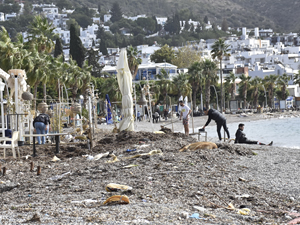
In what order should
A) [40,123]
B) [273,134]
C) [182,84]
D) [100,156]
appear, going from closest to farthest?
[100,156]
[40,123]
[273,134]
[182,84]

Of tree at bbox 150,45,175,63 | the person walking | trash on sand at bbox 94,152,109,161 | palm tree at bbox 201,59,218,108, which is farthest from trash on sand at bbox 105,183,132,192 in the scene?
tree at bbox 150,45,175,63

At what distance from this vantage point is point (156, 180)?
7.70m

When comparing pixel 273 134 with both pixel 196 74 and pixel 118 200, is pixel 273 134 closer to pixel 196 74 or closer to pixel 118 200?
pixel 118 200

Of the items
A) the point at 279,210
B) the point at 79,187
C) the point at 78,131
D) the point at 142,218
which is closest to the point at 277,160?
the point at 279,210

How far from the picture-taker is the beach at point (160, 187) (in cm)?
555

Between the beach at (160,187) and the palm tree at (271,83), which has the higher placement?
the palm tree at (271,83)

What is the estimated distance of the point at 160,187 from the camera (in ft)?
23.6

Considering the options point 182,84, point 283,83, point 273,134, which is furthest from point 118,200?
point 283,83

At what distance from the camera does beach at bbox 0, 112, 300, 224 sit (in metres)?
5.55

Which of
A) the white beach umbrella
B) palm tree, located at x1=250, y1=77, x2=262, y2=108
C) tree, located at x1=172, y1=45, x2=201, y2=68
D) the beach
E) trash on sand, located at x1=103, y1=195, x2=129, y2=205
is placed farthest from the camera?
tree, located at x1=172, y1=45, x2=201, y2=68

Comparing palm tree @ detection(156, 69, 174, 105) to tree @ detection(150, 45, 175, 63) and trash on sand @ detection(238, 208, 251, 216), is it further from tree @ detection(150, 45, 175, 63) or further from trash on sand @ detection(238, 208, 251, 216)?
trash on sand @ detection(238, 208, 251, 216)

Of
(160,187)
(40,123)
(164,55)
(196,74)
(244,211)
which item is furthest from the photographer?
(164,55)

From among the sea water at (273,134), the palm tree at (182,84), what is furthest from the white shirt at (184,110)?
the palm tree at (182,84)

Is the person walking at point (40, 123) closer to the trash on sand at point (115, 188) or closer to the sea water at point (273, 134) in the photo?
the trash on sand at point (115, 188)
